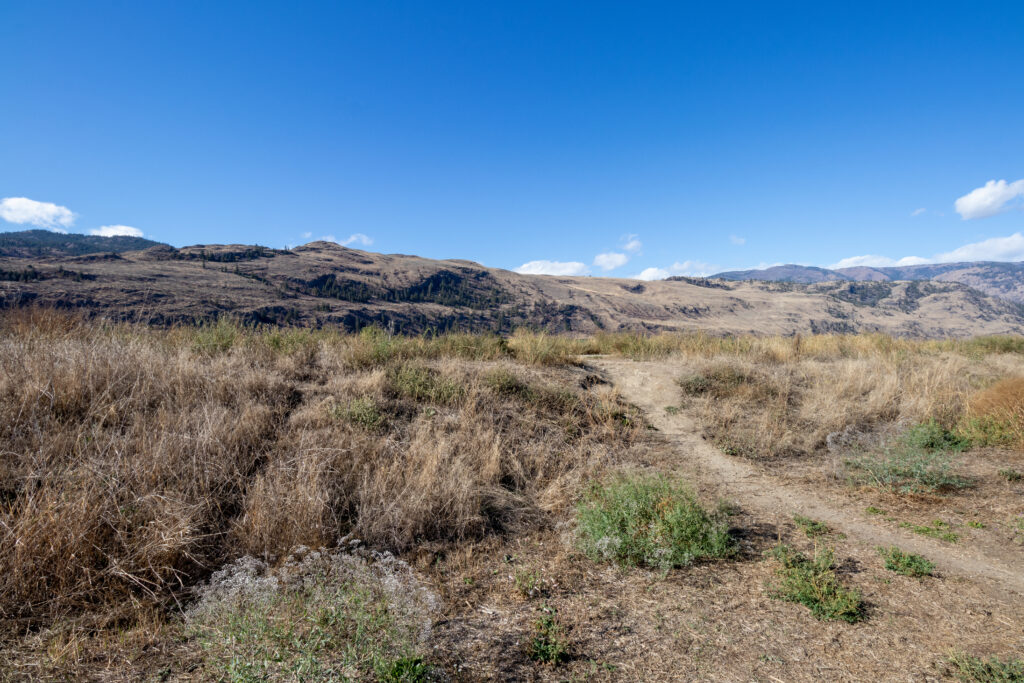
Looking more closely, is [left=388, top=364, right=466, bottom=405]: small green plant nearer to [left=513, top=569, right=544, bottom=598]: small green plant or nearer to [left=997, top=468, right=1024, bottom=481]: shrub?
[left=513, top=569, right=544, bottom=598]: small green plant

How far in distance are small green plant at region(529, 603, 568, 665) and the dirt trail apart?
11.4ft

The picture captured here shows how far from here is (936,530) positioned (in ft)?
14.8

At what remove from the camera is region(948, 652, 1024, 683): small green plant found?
8.04 feet

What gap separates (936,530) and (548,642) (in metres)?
4.57

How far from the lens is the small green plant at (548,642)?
108 inches

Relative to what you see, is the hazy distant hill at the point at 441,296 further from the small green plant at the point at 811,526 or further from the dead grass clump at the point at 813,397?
the small green plant at the point at 811,526

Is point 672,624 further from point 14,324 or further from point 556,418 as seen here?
point 14,324

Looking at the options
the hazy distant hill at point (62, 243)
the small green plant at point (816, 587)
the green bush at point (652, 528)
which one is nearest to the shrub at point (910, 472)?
the small green plant at point (816, 587)

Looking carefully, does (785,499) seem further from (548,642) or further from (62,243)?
(62,243)

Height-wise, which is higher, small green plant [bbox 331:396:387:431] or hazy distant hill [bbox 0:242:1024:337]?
hazy distant hill [bbox 0:242:1024:337]

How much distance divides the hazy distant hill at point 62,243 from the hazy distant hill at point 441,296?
1863 inches

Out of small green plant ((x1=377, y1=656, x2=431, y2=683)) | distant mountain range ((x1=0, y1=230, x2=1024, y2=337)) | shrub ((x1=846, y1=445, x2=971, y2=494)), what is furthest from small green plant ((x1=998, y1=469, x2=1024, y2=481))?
distant mountain range ((x1=0, y1=230, x2=1024, y2=337))

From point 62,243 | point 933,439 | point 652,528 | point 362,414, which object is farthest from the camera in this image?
point 62,243

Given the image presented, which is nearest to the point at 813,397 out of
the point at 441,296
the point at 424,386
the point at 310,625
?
the point at 424,386
